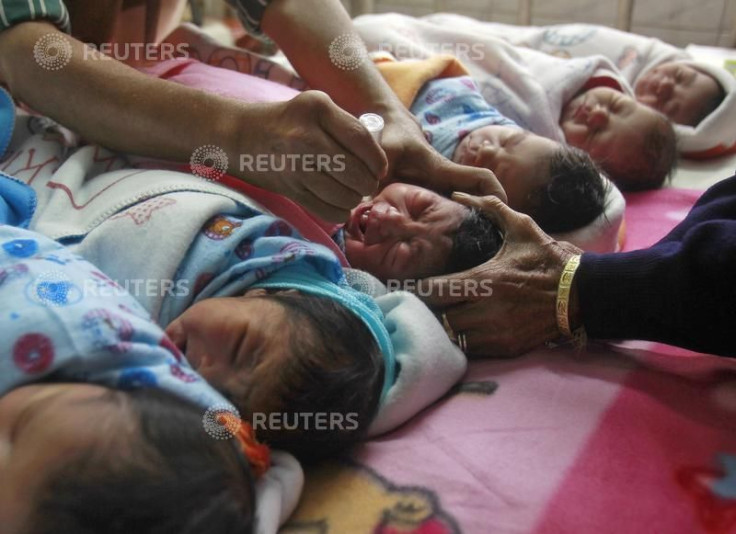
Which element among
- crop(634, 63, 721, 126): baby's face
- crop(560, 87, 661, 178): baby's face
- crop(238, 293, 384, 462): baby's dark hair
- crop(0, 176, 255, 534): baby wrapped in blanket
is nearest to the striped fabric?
crop(0, 176, 255, 534): baby wrapped in blanket

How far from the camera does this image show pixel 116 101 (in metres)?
0.96

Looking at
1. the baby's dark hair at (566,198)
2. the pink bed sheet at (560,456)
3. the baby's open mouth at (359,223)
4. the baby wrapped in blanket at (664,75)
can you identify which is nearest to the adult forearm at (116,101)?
the baby's open mouth at (359,223)

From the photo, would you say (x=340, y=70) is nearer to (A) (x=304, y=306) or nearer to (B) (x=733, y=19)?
(A) (x=304, y=306)

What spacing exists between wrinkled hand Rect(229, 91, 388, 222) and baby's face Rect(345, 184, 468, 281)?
166 millimetres

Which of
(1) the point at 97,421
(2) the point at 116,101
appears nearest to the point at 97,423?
(1) the point at 97,421

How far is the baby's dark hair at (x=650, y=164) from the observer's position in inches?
62.8

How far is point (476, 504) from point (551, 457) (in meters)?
0.11

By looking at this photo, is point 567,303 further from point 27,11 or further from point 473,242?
point 27,11

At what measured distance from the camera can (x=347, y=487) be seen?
29.8 inches

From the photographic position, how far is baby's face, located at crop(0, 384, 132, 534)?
1.75 ft

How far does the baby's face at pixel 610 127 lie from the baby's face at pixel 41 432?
1.31 m

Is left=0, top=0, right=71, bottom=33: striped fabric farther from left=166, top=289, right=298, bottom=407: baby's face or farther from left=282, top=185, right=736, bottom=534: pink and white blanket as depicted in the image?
left=282, top=185, right=736, bottom=534: pink and white blanket

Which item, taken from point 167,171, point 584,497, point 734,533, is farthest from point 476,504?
point 167,171

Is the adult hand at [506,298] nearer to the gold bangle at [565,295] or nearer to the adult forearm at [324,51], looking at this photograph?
the gold bangle at [565,295]
